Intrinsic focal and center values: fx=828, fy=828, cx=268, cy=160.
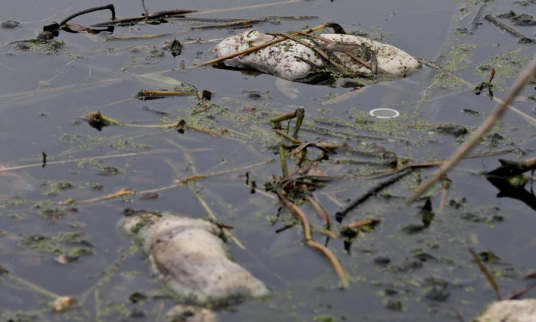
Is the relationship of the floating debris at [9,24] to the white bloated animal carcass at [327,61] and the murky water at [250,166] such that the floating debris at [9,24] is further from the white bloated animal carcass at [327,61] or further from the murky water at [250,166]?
the white bloated animal carcass at [327,61]

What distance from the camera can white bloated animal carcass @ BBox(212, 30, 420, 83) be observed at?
4.74m

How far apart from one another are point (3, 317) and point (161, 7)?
331cm

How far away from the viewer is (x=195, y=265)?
9.57ft

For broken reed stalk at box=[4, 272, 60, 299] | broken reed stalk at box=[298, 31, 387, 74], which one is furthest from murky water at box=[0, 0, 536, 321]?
broken reed stalk at box=[298, 31, 387, 74]

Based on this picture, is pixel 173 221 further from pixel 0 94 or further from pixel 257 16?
pixel 257 16

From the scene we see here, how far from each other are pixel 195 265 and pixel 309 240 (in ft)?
1.71

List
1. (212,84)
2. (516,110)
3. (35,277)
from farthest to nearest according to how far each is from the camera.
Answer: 1. (212,84)
2. (516,110)
3. (35,277)

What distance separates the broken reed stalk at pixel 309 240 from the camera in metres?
3.03

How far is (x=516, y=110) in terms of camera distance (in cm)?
437

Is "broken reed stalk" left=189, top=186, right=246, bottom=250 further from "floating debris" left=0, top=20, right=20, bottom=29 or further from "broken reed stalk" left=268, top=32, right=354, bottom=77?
"floating debris" left=0, top=20, right=20, bottom=29

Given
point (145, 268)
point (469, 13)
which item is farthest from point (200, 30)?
point (145, 268)

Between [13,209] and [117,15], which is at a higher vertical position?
[117,15]

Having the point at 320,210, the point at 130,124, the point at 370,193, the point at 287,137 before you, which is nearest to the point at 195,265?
the point at 320,210

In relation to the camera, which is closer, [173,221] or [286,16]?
[173,221]
